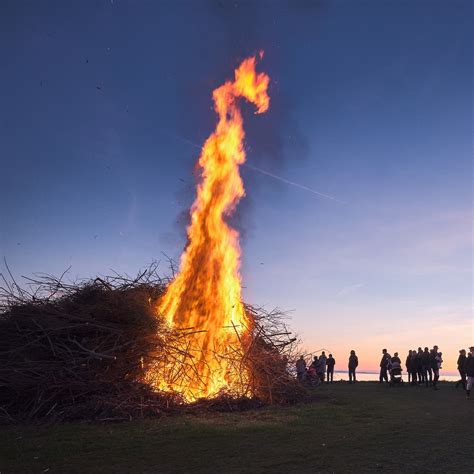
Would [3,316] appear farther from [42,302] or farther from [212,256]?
[212,256]

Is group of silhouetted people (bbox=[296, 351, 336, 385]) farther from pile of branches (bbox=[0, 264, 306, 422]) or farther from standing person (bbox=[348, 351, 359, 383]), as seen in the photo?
pile of branches (bbox=[0, 264, 306, 422])

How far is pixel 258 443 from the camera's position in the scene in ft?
26.1

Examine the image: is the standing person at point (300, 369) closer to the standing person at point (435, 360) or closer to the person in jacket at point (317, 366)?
the person in jacket at point (317, 366)

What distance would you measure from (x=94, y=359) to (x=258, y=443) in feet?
17.1

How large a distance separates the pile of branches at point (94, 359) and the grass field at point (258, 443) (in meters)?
0.82

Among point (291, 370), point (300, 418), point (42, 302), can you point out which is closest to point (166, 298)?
point (42, 302)

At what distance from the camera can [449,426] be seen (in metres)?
9.55

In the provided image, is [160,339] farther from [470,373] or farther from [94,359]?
[470,373]

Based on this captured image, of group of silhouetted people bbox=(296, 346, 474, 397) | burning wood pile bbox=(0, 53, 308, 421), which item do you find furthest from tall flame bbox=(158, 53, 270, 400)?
group of silhouetted people bbox=(296, 346, 474, 397)

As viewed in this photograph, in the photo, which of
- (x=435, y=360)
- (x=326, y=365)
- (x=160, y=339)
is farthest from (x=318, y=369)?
(x=160, y=339)

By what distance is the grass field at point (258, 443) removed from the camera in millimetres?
6441

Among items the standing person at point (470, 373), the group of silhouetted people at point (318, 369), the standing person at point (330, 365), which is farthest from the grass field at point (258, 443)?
the standing person at point (330, 365)

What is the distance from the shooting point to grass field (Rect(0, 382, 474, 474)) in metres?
6.44

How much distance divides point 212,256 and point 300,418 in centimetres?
535
